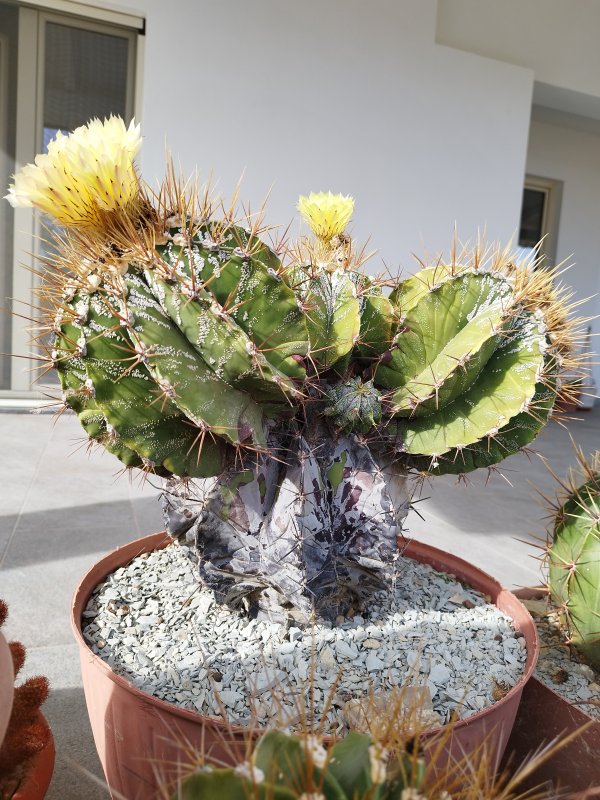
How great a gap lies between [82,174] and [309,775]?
544mm

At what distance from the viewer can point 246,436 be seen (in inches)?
27.7

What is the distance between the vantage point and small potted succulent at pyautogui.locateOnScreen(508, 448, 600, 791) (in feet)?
2.54

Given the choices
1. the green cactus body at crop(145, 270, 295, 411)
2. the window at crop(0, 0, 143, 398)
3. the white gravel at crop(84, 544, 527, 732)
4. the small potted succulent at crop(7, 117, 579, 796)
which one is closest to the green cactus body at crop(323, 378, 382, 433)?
the small potted succulent at crop(7, 117, 579, 796)

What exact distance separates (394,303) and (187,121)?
100 inches

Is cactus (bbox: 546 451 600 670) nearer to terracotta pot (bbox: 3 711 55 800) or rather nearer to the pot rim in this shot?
the pot rim

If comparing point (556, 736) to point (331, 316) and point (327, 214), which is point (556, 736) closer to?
point (331, 316)

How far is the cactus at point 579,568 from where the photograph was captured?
2.79 feet

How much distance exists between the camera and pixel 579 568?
86cm

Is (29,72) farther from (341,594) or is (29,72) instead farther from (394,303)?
(341,594)

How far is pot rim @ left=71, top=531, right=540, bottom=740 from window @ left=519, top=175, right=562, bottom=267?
16.3 feet

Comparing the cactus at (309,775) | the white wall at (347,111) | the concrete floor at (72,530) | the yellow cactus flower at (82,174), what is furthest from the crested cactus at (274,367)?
the white wall at (347,111)

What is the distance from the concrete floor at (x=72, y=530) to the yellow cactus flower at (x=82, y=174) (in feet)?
1.10

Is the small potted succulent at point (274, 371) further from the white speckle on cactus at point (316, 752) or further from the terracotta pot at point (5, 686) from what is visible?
the white speckle on cactus at point (316, 752)

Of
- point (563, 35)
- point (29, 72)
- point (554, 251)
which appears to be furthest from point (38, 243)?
point (554, 251)
